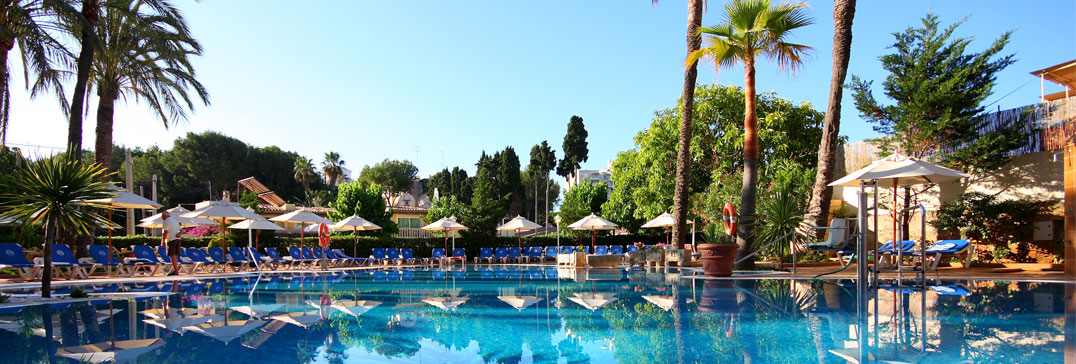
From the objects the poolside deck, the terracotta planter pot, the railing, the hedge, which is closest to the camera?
the poolside deck

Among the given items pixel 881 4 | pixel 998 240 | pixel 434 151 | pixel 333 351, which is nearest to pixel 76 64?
pixel 333 351

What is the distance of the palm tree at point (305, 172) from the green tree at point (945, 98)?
52.4 meters

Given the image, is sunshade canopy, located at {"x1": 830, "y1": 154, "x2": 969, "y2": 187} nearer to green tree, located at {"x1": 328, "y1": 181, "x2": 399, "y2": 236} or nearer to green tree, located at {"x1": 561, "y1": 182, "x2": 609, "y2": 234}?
green tree, located at {"x1": 328, "y1": 181, "x2": 399, "y2": 236}

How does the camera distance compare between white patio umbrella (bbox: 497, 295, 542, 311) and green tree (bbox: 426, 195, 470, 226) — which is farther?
green tree (bbox: 426, 195, 470, 226)

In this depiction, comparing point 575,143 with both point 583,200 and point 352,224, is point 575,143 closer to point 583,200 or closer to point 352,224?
point 583,200

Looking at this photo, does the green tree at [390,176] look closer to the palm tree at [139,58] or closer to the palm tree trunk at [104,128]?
the palm tree at [139,58]

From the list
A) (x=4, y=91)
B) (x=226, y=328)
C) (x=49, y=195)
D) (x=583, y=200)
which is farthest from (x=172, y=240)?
(x=583, y=200)

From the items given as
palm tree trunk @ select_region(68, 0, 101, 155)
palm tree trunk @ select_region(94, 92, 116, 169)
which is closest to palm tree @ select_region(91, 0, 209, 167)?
palm tree trunk @ select_region(94, 92, 116, 169)

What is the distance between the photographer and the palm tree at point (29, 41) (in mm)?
12484

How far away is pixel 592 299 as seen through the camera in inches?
343

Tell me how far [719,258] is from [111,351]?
383 inches

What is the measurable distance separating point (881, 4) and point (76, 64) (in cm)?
1764

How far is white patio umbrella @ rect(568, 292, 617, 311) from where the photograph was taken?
25.8 ft

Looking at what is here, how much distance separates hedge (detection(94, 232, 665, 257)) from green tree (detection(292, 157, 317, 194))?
3439 cm
